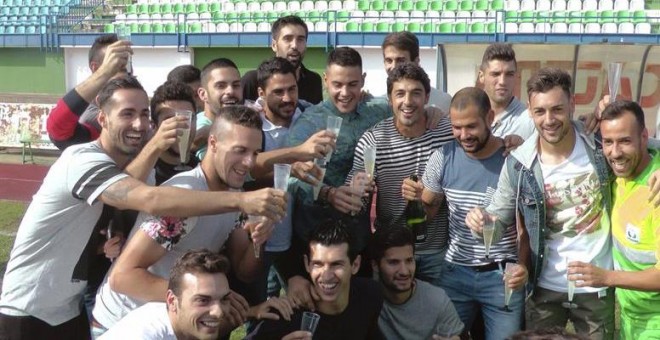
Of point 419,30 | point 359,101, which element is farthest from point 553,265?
point 419,30

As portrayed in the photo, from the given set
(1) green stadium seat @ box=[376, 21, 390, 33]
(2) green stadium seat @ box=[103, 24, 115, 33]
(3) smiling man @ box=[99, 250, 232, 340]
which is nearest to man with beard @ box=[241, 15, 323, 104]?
(3) smiling man @ box=[99, 250, 232, 340]

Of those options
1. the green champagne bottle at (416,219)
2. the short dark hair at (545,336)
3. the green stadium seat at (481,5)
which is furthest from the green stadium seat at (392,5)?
the short dark hair at (545,336)

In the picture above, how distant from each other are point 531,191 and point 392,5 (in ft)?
59.7

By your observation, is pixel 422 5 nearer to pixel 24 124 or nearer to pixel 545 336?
pixel 24 124

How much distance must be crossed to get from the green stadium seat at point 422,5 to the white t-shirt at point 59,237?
18620 mm

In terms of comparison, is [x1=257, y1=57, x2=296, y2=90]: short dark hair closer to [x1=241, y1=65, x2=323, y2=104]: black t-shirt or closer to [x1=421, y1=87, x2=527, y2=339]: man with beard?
[x1=241, y1=65, x2=323, y2=104]: black t-shirt

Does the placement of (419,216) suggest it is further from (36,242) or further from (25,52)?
(25,52)

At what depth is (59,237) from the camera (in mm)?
4230

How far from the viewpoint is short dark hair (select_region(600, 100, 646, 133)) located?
4398 mm

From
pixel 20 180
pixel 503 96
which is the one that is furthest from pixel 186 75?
pixel 20 180

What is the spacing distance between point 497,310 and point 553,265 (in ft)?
1.76

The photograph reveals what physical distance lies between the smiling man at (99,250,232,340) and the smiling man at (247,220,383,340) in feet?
2.72

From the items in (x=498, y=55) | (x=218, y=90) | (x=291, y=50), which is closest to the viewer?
(x=218, y=90)

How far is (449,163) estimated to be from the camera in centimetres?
515
